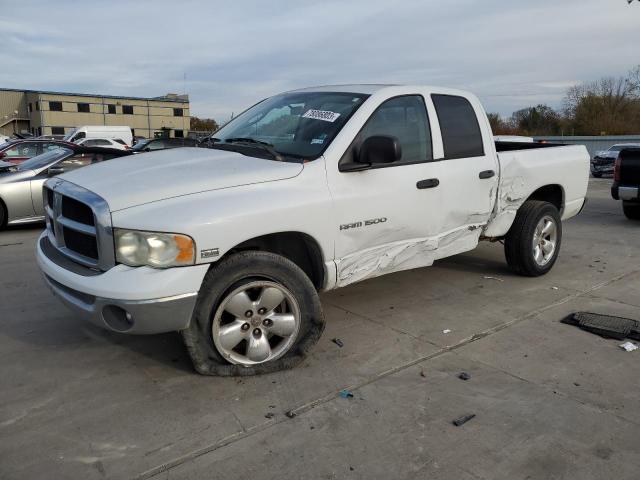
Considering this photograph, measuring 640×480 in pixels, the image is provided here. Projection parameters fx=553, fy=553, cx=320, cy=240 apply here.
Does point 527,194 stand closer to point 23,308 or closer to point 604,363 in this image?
point 604,363

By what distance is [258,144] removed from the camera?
13.9 feet

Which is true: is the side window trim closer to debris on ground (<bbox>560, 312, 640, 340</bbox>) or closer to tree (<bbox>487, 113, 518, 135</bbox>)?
debris on ground (<bbox>560, 312, 640, 340</bbox>)

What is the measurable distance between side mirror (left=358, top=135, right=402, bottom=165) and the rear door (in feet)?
2.92

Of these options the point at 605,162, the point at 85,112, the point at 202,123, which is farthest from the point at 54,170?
the point at 202,123

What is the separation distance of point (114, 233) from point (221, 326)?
0.87m

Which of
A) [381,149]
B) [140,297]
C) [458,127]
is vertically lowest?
[140,297]

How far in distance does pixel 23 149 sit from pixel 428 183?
10971 mm

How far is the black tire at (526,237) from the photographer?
5.67 metres

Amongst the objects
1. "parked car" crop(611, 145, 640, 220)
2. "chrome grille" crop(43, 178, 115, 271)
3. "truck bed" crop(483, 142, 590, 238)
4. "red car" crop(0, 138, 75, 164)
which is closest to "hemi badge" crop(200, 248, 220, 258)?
"chrome grille" crop(43, 178, 115, 271)

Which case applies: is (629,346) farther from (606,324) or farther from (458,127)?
(458,127)

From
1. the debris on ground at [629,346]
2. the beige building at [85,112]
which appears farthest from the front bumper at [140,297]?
the beige building at [85,112]

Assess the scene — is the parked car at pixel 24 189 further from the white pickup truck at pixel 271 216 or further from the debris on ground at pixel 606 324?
the debris on ground at pixel 606 324

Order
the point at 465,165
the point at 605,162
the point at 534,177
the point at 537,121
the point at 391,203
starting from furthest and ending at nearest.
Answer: the point at 537,121 → the point at 605,162 → the point at 534,177 → the point at 465,165 → the point at 391,203

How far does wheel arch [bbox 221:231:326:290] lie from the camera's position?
3653mm
